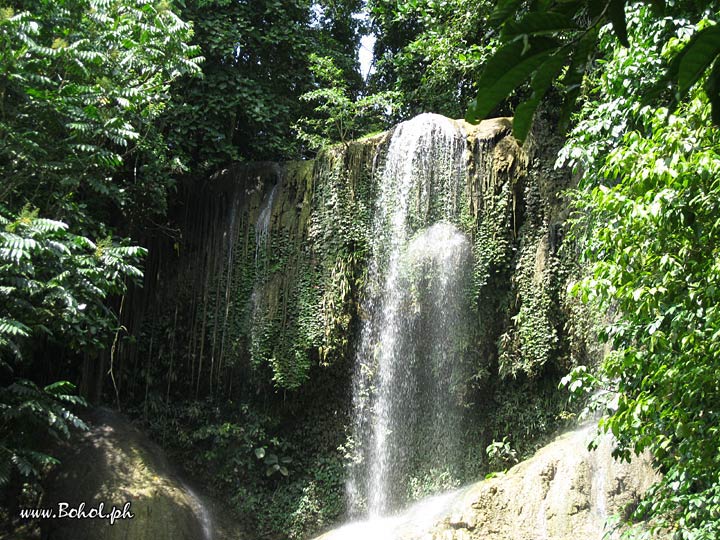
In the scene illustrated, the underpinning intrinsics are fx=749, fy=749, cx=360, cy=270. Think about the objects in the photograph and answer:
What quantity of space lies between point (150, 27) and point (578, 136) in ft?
19.4

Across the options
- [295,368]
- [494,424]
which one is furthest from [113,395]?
[494,424]

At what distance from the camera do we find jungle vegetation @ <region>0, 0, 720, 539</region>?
16.7 feet

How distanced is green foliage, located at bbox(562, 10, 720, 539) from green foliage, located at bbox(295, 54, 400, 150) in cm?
681

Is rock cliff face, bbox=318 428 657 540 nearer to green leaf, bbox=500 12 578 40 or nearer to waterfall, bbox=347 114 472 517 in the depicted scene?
waterfall, bbox=347 114 472 517

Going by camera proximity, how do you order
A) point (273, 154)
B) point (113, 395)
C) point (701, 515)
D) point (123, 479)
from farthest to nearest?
point (273, 154)
point (113, 395)
point (123, 479)
point (701, 515)

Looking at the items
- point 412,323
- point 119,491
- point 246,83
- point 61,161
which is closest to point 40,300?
point 61,161

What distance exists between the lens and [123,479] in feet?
33.1

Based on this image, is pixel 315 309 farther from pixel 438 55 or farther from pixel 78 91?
pixel 438 55

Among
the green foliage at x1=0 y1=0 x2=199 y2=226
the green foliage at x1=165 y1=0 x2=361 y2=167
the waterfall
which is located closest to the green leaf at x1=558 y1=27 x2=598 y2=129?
the green foliage at x1=0 y1=0 x2=199 y2=226

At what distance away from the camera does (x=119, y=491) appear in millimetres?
9906

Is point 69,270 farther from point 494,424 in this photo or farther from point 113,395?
point 494,424

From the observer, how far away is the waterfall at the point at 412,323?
1078 cm

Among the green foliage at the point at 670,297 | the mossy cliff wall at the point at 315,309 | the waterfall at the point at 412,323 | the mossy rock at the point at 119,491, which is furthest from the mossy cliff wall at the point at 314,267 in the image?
the green foliage at the point at 670,297

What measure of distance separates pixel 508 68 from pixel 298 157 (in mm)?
13638
